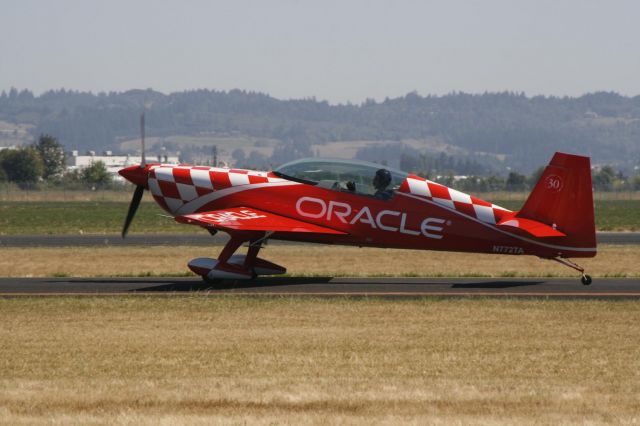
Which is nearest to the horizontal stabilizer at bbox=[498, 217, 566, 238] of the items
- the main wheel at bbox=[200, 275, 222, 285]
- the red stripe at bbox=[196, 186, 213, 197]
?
the main wheel at bbox=[200, 275, 222, 285]

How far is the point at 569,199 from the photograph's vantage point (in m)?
19.9

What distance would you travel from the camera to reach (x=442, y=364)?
12.3 metres

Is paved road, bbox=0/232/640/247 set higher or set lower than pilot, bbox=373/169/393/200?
lower

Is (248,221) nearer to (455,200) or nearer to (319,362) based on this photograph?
(455,200)

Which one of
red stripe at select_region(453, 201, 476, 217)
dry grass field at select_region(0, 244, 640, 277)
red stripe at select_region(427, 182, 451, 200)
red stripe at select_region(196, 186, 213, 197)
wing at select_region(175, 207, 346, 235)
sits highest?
red stripe at select_region(427, 182, 451, 200)

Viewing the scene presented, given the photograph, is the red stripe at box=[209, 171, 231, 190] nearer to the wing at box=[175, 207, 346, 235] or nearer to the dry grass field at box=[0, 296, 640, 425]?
the wing at box=[175, 207, 346, 235]

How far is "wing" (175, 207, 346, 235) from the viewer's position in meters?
20.5

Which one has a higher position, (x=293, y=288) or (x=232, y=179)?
(x=232, y=179)

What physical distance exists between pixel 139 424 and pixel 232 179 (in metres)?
12.6

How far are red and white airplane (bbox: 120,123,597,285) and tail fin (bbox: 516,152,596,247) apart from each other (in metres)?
0.02

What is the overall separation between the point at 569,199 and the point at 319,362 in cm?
885

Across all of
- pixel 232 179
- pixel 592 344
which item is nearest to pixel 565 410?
pixel 592 344

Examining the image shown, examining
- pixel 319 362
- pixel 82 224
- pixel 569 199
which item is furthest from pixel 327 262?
pixel 82 224

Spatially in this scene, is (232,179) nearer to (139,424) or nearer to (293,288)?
(293,288)
